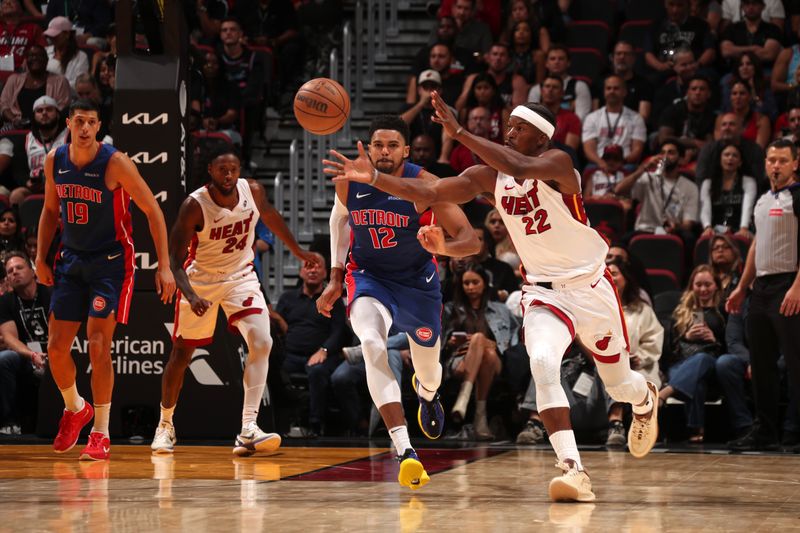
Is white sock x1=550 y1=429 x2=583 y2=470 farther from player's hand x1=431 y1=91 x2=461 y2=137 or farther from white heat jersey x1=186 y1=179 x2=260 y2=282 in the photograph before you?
white heat jersey x1=186 y1=179 x2=260 y2=282

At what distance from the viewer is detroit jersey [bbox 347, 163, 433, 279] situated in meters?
6.88

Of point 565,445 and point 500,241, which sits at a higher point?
point 500,241

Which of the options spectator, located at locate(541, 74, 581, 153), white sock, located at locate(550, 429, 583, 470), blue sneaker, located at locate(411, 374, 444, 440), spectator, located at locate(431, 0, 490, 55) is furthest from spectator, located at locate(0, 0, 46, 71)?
white sock, located at locate(550, 429, 583, 470)

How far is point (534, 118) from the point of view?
5926 mm

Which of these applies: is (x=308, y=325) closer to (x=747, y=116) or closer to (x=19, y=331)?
(x=19, y=331)

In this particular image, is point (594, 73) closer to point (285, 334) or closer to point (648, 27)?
point (648, 27)

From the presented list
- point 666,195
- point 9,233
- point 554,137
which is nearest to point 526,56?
point 554,137

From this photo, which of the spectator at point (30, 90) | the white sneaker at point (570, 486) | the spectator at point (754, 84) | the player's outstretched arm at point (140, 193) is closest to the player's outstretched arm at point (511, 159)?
the white sneaker at point (570, 486)

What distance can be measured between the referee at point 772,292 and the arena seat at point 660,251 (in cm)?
179

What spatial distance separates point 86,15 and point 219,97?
2872mm

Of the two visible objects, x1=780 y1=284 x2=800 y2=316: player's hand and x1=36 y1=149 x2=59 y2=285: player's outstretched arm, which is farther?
x1=780 y1=284 x2=800 y2=316: player's hand

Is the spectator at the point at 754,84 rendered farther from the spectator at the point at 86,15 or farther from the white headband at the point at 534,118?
the spectator at the point at 86,15

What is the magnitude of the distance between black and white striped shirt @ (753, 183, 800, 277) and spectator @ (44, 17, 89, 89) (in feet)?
26.0

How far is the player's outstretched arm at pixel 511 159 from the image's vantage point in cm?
552
